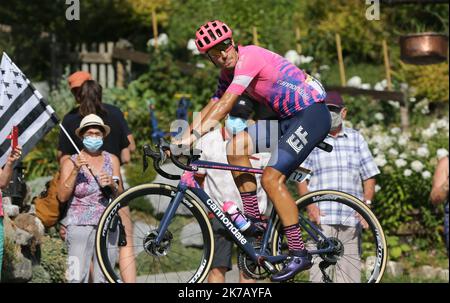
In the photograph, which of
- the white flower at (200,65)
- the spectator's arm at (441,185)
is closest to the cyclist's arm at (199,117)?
the spectator's arm at (441,185)

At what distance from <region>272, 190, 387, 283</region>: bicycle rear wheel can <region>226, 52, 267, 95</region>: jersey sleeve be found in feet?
3.44

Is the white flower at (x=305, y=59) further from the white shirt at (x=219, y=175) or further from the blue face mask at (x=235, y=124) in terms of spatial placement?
the blue face mask at (x=235, y=124)

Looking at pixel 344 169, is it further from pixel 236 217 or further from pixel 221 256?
pixel 236 217

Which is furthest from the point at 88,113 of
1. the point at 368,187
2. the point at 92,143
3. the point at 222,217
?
the point at 368,187

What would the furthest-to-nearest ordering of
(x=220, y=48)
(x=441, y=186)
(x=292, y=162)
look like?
(x=441, y=186)
(x=292, y=162)
(x=220, y=48)

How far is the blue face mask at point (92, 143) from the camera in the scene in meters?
7.60

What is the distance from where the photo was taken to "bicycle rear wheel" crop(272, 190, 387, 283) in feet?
23.4

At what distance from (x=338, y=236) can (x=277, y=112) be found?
52.0 inches

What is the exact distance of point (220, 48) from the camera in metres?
6.62

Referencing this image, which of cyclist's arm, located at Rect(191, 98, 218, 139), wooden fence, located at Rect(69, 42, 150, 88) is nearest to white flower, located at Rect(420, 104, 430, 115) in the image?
wooden fence, located at Rect(69, 42, 150, 88)

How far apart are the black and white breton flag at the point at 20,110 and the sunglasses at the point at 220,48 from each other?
1.69m

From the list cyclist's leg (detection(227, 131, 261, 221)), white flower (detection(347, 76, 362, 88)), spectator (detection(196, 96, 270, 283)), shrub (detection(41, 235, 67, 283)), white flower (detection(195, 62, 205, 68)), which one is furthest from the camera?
white flower (detection(347, 76, 362, 88))

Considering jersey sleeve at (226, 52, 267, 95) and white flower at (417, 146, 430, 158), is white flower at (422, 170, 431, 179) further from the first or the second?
jersey sleeve at (226, 52, 267, 95)

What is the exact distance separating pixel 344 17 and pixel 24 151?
32.9 ft
